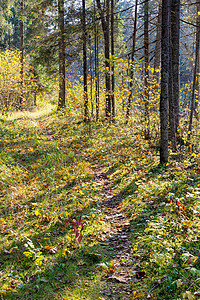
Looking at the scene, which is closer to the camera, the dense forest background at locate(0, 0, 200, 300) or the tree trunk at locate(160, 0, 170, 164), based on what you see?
the dense forest background at locate(0, 0, 200, 300)

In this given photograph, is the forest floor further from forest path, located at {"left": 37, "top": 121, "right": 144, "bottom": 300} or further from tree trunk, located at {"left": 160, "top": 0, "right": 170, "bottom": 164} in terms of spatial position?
tree trunk, located at {"left": 160, "top": 0, "right": 170, "bottom": 164}

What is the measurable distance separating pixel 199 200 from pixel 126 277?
1970mm

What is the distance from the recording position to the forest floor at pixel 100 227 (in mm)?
2748

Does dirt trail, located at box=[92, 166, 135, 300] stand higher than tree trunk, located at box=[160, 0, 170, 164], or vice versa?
tree trunk, located at box=[160, 0, 170, 164]

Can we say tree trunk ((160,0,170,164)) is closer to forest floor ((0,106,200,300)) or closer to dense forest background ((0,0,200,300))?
dense forest background ((0,0,200,300))

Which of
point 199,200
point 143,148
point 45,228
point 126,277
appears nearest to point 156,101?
point 143,148

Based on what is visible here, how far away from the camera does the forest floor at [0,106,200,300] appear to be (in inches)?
108

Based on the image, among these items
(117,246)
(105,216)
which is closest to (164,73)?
(105,216)

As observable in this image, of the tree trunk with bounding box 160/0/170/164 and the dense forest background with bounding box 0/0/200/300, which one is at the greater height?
the tree trunk with bounding box 160/0/170/164

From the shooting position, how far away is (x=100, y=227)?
4164mm

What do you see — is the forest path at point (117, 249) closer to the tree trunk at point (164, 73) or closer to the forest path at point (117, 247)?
the forest path at point (117, 247)

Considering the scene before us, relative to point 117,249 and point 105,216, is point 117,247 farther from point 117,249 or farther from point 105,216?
point 105,216

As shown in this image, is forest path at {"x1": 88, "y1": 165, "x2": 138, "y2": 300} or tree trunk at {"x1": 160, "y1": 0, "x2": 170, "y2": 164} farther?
tree trunk at {"x1": 160, "y1": 0, "x2": 170, "y2": 164}

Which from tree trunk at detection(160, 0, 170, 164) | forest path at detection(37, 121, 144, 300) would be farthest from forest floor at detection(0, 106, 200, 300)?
tree trunk at detection(160, 0, 170, 164)
